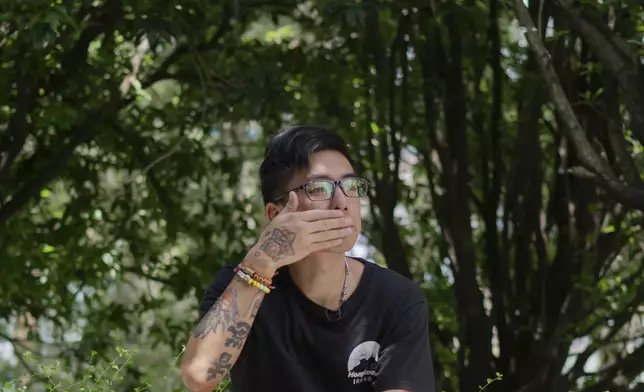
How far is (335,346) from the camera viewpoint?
2.69m

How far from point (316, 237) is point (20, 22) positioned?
227 cm

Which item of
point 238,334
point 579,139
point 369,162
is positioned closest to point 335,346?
point 238,334

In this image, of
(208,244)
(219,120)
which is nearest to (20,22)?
(219,120)

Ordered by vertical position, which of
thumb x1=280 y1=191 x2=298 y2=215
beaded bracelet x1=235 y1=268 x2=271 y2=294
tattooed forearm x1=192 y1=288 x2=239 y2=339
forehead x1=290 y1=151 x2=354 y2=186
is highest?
forehead x1=290 y1=151 x2=354 y2=186

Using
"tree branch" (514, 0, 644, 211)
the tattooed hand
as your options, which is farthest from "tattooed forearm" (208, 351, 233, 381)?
"tree branch" (514, 0, 644, 211)

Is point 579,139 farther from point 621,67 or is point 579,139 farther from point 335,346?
point 335,346

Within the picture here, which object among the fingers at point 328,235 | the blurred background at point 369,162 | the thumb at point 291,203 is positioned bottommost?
the blurred background at point 369,162

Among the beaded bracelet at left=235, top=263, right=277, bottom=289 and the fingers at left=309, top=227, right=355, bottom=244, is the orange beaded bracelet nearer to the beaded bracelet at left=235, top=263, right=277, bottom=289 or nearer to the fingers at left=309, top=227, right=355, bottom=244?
the beaded bracelet at left=235, top=263, right=277, bottom=289

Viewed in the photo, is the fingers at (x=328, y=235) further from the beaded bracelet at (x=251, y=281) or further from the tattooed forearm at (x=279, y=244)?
the beaded bracelet at (x=251, y=281)

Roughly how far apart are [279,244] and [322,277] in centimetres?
24

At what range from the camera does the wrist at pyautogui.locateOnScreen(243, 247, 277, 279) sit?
2576mm

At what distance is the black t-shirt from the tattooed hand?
22 centimetres

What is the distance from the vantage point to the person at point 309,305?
260 cm

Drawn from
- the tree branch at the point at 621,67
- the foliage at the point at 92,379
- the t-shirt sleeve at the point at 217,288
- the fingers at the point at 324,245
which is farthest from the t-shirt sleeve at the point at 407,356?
the tree branch at the point at 621,67
